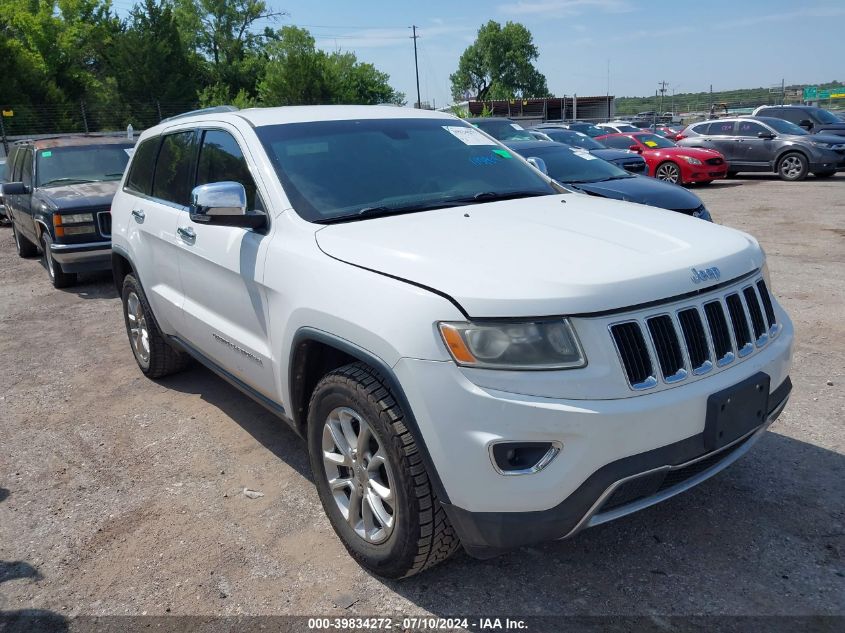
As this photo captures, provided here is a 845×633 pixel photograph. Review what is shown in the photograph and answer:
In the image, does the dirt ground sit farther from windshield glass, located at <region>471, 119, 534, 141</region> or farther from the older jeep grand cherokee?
windshield glass, located at <region>471, 119, 534, 141</region>

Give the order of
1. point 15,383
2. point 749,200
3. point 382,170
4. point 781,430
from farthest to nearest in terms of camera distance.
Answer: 1. point 749,200
2. point 15,383
3. point 781,430
4. point 382,170

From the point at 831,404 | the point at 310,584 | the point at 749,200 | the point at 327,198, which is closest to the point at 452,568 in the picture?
the point at 310,584

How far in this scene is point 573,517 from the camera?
2395mm

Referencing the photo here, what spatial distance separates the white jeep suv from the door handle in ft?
0.70

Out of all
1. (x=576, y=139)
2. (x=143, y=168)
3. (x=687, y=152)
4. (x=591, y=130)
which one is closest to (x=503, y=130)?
(x=576, y=139)

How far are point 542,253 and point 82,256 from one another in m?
7.46

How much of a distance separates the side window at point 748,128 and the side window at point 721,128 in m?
0.21

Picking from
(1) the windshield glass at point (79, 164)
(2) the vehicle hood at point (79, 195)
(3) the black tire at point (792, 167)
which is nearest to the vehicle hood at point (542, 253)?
(2) the vehicle hood at point (79, 195)

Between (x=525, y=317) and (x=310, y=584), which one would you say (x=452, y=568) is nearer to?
(x=310, y=584)

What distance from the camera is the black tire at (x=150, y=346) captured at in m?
5.09

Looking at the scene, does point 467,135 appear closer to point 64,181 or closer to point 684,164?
point 64,181

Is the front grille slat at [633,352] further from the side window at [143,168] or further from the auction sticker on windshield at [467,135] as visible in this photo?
the side window at [143,168]

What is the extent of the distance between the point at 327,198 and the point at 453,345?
1318 millimetres

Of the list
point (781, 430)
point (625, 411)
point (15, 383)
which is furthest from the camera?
point (15, 383)
